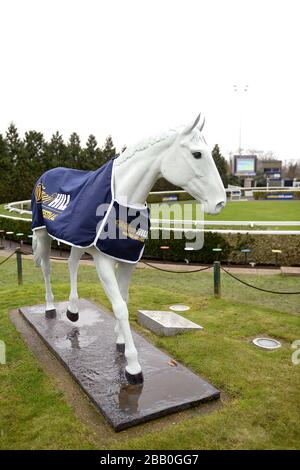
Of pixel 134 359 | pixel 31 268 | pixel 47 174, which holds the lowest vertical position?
pixel 31 268

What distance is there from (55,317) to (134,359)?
2162mm

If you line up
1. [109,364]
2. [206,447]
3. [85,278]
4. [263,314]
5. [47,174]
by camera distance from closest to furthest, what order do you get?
[206,447]
[109,364]
[47,174]
[263,314]
[85,278]

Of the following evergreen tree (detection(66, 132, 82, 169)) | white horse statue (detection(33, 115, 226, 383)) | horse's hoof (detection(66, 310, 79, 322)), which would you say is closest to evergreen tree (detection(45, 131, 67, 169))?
evergreen tree (detection(66, 132, 82, 169))

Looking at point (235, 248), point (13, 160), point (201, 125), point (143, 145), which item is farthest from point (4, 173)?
point (201, 125)

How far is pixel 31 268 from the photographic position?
406 inches

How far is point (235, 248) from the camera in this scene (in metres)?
10.8

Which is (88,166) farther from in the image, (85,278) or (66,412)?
(66,412)

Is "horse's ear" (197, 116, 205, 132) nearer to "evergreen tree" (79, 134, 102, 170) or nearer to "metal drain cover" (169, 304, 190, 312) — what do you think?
"metal drain cover" (169, 304, 190, 312)

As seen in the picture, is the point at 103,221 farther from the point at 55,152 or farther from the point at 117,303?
the point at 55,152

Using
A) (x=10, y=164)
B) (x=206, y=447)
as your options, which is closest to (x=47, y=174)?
(x=206, y=447)

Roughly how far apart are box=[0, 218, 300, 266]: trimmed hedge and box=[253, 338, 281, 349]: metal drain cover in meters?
6.11

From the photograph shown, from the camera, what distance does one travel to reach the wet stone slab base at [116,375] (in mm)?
3150

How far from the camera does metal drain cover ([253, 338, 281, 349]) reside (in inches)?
179

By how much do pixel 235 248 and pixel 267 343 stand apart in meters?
6.31
